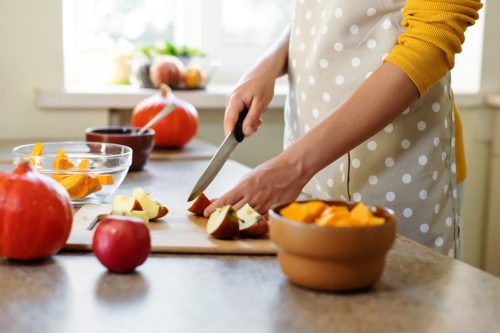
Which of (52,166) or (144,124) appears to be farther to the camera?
(144,124)

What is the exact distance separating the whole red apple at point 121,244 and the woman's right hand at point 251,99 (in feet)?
1.74

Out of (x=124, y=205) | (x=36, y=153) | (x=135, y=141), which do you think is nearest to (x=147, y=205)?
(x=124, y=205)

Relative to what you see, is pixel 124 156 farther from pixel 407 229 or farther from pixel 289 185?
pixel 407 229

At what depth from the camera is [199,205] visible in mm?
1245

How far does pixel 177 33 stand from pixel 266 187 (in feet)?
5.40

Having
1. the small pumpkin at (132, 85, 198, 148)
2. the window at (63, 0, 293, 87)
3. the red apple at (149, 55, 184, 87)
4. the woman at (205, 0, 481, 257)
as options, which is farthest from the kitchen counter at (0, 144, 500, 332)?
the window at (63, 0, 293, 87)

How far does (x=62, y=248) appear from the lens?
3.45 feet

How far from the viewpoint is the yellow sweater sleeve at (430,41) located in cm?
121

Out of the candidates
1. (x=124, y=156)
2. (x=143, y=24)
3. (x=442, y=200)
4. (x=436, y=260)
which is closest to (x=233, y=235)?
(x=436, y=260)

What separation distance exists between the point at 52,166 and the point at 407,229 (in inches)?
25.9

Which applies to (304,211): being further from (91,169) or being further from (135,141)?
(135,141)

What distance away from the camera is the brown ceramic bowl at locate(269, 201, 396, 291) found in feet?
2.77

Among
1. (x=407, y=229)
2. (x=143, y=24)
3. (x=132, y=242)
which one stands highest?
(x=143, y=24)

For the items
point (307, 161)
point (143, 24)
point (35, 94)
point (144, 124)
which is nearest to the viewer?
point (307, 161)
